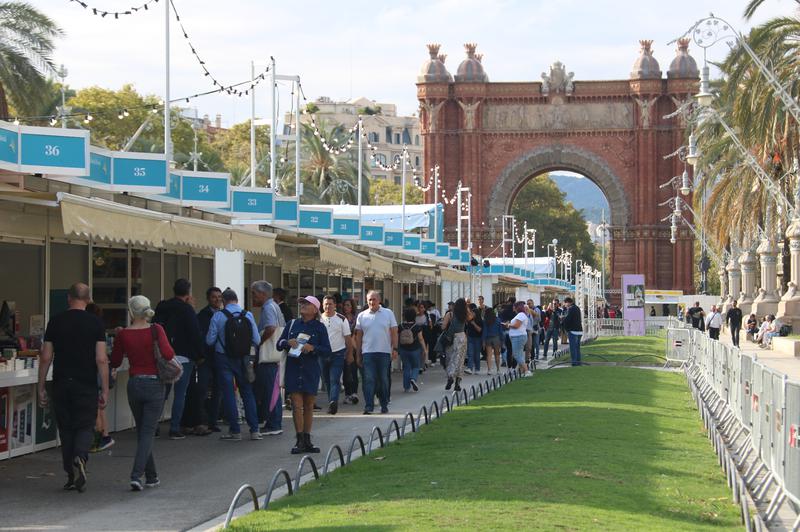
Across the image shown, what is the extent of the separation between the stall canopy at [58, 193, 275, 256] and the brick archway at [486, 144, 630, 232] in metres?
81.5

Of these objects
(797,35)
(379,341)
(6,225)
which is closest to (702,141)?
(797,35)

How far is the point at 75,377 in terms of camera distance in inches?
471

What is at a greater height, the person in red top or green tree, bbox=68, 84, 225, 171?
green tree, bbox=68, 84, 225, 171

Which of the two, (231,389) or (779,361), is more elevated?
(231,389)

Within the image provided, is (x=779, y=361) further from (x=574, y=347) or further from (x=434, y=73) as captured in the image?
(x=434, y=73)

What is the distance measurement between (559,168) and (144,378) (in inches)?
3532

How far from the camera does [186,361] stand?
1605cm

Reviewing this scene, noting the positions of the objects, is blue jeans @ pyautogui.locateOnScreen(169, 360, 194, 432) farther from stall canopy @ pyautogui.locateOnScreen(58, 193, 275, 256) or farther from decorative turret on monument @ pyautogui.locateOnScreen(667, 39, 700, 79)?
decorative turret on monument @ pyautogui.locateOnScreen(667, 39, 700, 79)

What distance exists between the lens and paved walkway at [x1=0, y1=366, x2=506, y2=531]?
34.5 ft

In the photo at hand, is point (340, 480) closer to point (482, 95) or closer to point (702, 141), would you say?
point (702, 141)

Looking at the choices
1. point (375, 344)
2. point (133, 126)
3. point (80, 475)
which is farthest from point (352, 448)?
point (133, 126)

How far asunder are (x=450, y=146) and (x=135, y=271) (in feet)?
273

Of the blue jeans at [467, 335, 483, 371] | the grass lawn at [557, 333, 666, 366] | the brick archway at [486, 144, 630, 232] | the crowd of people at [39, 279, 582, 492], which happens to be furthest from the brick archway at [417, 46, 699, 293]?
the crowd of people at [39, 279, 582, 492]

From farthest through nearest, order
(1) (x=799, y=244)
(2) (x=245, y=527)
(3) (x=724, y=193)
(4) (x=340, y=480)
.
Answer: (3) (x=724, y=193) → (1) (x=799, y=244) → (4) (x=340, y=480) → (2) (x=245, y=527)
